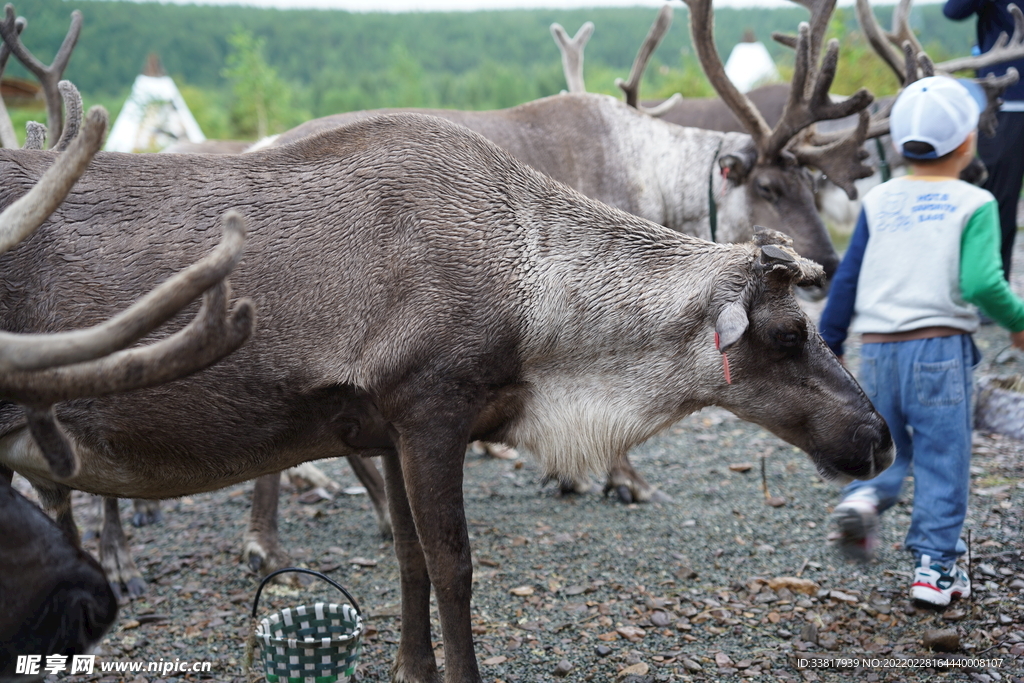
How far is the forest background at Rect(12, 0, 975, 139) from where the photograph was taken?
63.5ft

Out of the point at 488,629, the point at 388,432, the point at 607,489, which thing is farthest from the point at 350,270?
the point at 607,489

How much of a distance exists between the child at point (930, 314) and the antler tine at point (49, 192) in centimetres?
290

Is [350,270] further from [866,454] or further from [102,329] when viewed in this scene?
[866,454]

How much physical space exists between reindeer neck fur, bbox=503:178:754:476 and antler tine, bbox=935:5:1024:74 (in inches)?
205

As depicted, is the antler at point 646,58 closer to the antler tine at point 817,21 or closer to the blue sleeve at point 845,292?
the antler tine at point 817,21

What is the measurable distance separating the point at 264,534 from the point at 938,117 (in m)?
3.77

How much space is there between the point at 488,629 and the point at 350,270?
1825mm

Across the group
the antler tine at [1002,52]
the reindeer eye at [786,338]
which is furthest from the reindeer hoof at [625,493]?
the antler tine at [1002,52]

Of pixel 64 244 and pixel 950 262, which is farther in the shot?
pixel 950 262

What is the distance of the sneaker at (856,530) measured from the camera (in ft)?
11.1

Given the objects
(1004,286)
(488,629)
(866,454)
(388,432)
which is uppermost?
(1004,286)

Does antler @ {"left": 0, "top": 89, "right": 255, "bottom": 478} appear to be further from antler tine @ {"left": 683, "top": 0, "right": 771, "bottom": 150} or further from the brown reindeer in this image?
antler tine @ {"left": 683, "top": 0, "right": 771, "bottom": 150}

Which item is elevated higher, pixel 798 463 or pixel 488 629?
pixel 488 629

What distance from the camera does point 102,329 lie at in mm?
2049
